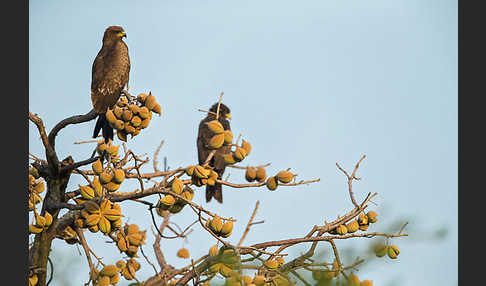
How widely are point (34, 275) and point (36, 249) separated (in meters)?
0.22

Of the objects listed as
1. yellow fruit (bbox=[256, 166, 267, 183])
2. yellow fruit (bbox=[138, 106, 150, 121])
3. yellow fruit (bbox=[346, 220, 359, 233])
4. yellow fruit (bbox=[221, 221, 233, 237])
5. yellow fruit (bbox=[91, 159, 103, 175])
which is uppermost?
yellow fruit (bbox=[138, 106, 150, 121])

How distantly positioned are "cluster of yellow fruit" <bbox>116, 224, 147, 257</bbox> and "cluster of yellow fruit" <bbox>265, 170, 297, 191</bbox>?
1607 millimetres

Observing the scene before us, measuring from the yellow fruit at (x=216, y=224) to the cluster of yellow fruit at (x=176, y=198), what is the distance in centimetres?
39

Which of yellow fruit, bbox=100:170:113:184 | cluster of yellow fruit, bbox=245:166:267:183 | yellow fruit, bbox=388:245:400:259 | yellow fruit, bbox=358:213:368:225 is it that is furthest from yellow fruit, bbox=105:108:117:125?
yellow fruit, bbox=388:245:400:259

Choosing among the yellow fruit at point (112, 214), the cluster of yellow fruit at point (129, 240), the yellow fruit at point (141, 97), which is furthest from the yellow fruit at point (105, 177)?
the cluster of yellow fruit at point (129, 240)

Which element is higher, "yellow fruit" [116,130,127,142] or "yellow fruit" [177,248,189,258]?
"yellow fruit" [177,248,189,258]

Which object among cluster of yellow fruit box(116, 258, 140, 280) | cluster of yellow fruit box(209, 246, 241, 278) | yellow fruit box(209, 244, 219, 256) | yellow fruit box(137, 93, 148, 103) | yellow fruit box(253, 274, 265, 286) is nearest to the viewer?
cluster of yellow fruit box(209, 246, 241, 278)

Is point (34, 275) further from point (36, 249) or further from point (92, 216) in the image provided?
point (92, 216)

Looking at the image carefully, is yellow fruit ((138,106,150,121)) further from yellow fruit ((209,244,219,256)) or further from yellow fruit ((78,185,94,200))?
yellow fruit ((209,244,219,256))

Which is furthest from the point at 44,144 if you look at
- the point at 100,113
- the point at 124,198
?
the point at 124,198

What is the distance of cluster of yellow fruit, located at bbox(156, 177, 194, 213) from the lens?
9.85ft

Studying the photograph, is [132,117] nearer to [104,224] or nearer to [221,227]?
[104,224]

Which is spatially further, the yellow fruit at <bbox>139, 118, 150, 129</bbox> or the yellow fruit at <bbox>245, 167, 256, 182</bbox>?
the yellow fruit at <bbox>139, 118, 150, 129</bbox>

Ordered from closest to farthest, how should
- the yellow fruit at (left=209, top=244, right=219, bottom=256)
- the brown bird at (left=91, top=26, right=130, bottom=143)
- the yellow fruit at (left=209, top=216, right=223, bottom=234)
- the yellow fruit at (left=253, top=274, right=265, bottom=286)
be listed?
the yellow fruit at (left=253, top=274, right=265, bottom=286) < the yellow fruit at (left=209, top=244, right=219, bottom=256) < the yellow fruit at (left=209, top=216, right=223, bottom=234) < the brown bird at (left=91, top=26, right=130, bottom=143)
